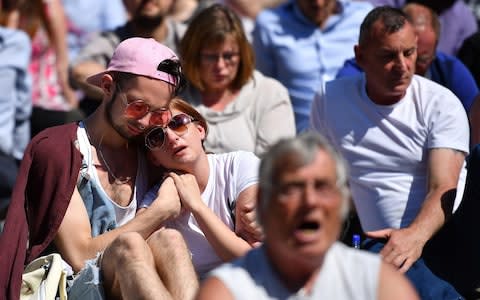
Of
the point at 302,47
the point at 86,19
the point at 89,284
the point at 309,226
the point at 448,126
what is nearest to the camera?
the point at 309,226

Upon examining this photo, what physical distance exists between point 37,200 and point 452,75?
8.84 feet

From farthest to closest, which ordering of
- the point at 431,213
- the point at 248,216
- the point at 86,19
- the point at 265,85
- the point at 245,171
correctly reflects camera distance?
the point at 86,19 → the point at 265,85 → the point at 431,213 → the point at 245,171 → the point at 248,216

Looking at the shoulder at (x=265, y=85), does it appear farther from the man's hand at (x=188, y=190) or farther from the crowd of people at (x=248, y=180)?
the man's hand at (x=188, y=190)

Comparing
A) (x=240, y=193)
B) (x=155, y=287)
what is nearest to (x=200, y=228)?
(x=240, y=193)

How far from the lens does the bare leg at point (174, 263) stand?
4.72 metres

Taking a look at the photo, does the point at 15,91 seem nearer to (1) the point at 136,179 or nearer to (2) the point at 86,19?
(2) the point at 86,19

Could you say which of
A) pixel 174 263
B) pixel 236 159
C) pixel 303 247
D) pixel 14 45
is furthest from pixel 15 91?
pixel 303 247

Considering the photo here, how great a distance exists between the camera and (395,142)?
593cm

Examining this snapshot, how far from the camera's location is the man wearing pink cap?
505 cm

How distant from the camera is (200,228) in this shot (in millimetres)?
5191

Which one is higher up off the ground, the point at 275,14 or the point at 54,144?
the point at 54,144

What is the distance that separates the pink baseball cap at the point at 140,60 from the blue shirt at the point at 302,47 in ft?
7.91

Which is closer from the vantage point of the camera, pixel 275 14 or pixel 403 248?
pixel 403 248

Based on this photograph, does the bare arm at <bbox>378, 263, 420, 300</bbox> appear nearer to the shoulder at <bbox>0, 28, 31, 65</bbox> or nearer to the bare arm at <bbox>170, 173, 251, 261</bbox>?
the bare arm at <bbox>170, 173, 251, 261</bbox>
